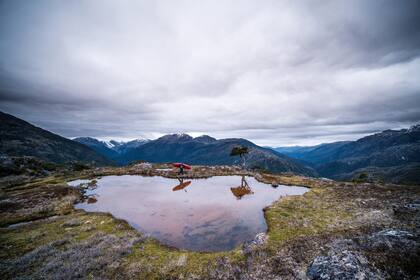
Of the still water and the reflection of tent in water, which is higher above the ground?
the reflection of tent in water

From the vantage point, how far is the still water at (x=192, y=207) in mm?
21917

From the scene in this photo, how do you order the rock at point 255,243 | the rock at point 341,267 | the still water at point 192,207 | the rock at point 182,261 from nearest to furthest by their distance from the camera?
the rock at point 341,267 < the rock at point 182,261 < the rock at point 255,243 < the still water at point 192,207

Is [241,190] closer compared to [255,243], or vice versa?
[255,243]

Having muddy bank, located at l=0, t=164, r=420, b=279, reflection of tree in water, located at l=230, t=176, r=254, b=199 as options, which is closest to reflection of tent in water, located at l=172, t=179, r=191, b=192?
reflection of tree in water, located at l=230, t=176, r=254, b=199

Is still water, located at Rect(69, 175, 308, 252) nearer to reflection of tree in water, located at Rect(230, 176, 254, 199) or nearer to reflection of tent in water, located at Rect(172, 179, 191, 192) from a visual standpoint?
reflection of tree in water, located at Rect(230, 176, 254, 199)

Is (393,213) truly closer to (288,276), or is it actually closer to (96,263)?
(288,276)

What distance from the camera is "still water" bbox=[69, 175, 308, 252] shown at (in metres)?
21.9

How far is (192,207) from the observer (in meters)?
30.3

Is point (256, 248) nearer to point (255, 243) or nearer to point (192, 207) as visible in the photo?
point (255, 243)

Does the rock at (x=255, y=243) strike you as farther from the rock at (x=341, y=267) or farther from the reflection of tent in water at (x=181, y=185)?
the reflection of tent in water at (x=181, y=185)

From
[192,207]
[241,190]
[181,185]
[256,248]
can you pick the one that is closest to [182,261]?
[256,248]

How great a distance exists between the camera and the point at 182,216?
27094 mm

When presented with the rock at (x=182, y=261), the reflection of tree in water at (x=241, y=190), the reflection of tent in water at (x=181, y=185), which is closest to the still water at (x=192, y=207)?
the reflection of tree in water at (x=241, y=190)

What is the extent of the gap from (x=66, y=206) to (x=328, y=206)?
40.2 metres
